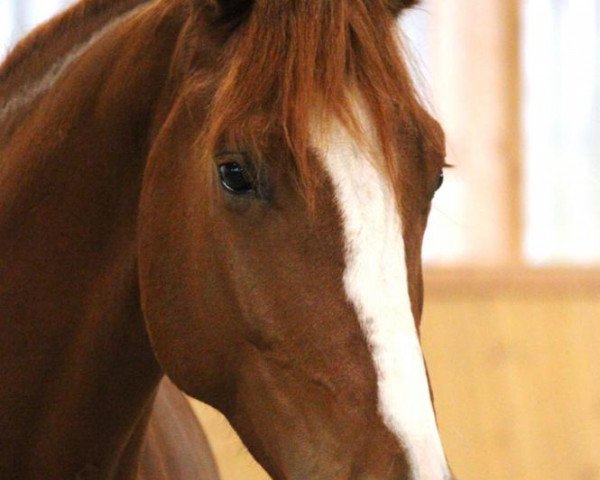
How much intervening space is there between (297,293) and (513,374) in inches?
63.9

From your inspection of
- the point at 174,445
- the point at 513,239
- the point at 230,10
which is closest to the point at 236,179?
the point at 230,10

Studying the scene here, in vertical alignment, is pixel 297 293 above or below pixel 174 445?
above

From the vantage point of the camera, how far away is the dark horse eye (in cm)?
104

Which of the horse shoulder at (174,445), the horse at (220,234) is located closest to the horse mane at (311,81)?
the horse at (220,234)

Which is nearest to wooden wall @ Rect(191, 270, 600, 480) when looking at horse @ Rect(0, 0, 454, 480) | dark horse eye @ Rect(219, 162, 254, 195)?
horse @ Rect(0, 0, 454, 480)

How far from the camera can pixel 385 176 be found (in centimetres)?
100

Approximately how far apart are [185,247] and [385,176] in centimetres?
23

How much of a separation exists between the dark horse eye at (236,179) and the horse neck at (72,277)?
0.16m

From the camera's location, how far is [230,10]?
1102 mm

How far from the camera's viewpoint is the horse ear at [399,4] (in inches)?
47.7

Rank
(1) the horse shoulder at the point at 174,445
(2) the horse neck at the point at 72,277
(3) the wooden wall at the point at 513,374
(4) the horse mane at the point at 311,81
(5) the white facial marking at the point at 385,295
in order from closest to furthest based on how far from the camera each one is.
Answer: (5) the white facial marking at the point at 385,295 → (4) the horse mane at the point at 311,81 → (2) the horse neck at the point at 72,277 → (1) the horse shoulder at the point at 174,445 → (3) the wooden wall at the point at 513,374

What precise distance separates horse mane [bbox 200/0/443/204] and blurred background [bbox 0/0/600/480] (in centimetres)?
143

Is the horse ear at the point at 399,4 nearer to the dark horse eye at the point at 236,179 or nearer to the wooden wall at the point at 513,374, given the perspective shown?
the dark horse eye at the point at 236,179

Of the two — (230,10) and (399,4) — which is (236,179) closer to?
(230,10)
